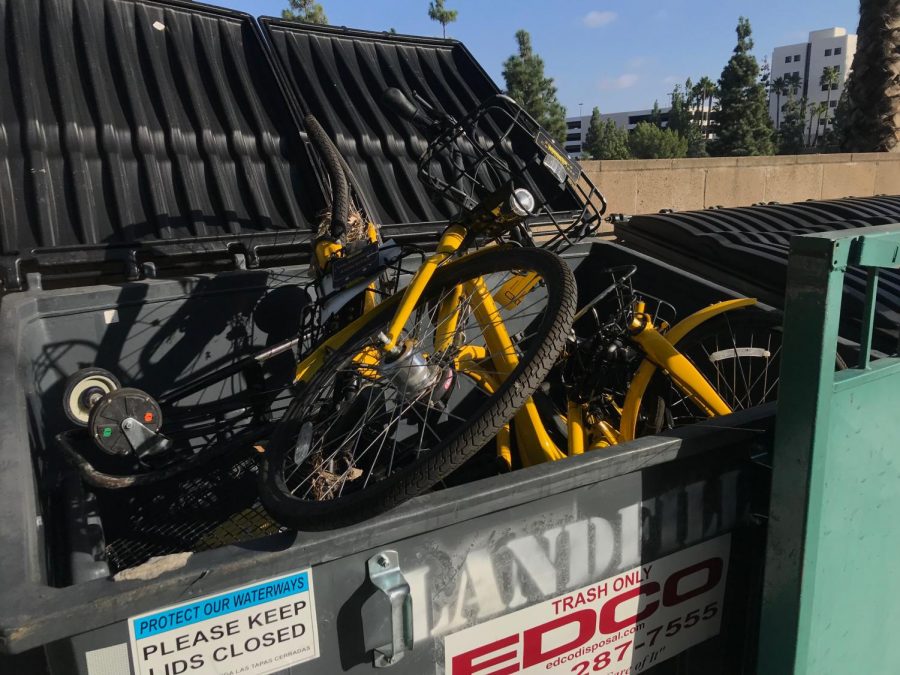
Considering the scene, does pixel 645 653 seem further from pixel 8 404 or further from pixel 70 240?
pixel 70 240

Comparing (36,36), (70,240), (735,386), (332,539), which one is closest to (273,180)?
(70,240)

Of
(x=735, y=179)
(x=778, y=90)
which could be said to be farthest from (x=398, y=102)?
(x=778, y=90)

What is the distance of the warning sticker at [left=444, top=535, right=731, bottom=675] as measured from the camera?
140 cm

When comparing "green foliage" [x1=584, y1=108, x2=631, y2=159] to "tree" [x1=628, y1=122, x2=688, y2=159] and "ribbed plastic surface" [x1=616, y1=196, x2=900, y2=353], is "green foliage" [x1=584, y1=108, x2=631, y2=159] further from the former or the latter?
"ribbed plastic surface" [x1=616, y1=196, x2=900, y2=353]

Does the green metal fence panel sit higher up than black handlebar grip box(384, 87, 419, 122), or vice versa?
black handlebar grip box(384, 87, 419, 122)

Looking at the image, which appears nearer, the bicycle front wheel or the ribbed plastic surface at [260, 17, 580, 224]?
the bicycle front wheel

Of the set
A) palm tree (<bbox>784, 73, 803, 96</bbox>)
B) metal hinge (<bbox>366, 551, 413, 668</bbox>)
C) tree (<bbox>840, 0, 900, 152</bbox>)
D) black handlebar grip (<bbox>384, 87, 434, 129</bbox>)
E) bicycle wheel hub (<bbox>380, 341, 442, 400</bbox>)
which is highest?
palm tree (<bbox>784, 73, 803, 96</bbox>)

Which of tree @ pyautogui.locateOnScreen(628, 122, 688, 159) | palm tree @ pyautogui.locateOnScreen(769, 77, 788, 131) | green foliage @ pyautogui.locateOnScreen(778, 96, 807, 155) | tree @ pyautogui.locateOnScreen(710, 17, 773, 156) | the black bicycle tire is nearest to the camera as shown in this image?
the black bicycle tire

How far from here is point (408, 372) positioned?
2.15 m

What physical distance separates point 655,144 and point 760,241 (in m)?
67.7

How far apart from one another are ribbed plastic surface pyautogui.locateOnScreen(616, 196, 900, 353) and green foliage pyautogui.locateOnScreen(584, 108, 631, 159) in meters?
64.3

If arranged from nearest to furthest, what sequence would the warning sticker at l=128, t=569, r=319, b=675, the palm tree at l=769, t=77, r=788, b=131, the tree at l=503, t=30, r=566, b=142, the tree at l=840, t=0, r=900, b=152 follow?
the warning sticker at l=128, t=569, r=319, b=675, the tree at l=840, t=0, r=900, b=152, the tree at l=503, t=30, r=566, b=142, the palm tree at l=769, t=77, r=788, b=131

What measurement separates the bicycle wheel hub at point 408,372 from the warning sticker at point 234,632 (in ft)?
3.24

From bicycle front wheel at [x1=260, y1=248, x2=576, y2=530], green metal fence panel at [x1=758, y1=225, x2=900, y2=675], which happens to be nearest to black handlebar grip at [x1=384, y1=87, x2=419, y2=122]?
bicycle front wheel at [x1=260, y1=248, x2=576, y2=530]
